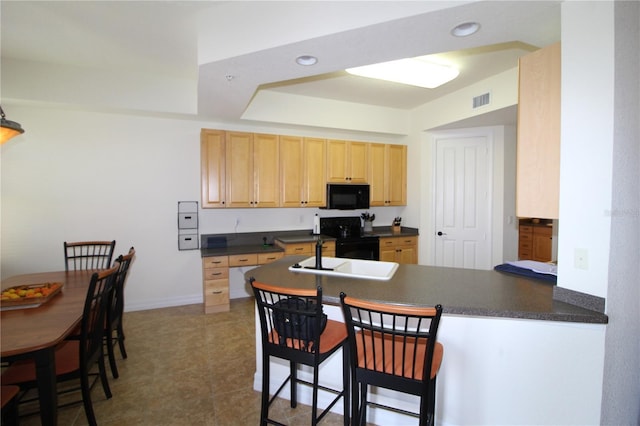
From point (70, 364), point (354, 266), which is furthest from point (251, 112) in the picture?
Result: point (70, 364)

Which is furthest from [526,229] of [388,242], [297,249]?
[297,249]

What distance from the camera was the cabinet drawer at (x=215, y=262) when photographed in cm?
377

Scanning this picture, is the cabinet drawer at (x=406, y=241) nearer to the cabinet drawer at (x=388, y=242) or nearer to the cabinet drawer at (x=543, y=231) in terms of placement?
the cabinet drawer at (x=388, y=242)

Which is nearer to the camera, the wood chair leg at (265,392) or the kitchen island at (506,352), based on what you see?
the kitchen island at (506,352)

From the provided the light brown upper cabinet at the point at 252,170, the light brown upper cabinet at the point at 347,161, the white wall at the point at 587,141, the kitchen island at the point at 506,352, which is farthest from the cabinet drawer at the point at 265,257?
the white wall at the point at 587,141

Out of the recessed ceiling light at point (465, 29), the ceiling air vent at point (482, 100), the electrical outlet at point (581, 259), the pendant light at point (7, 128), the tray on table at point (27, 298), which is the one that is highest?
the ceiling air vent at point (482, 100)

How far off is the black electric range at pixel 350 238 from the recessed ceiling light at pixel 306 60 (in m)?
2.54

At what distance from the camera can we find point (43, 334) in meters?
1.61

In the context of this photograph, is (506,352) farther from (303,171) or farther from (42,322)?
(303,171)

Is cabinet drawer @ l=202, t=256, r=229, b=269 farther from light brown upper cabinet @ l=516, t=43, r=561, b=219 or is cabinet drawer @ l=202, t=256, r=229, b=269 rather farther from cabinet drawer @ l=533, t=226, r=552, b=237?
cabinet drawer @ l=533, t=226, r=552, b=237

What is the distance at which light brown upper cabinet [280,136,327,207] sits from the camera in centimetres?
431

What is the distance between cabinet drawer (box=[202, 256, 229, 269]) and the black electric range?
5.01ft

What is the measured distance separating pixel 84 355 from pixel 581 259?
2902 mm

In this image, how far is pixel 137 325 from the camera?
3.50 meters
